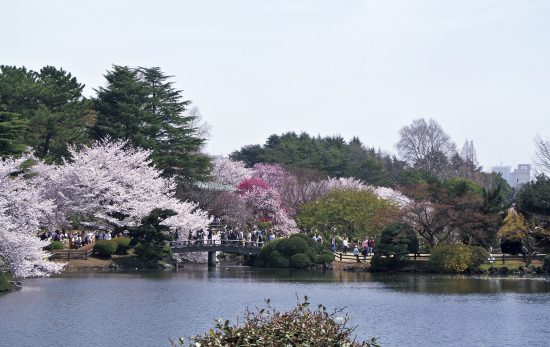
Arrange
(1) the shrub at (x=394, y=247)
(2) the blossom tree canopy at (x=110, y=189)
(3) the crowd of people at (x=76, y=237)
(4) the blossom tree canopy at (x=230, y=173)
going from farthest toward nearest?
(4) the blossom tree canopy at (x=230, y=173), (2) the blossom tree canopy at (x=110, y=189), (3) the crowd of people at (x=76, y=237), (1) the shrub at (x=394, y=247)

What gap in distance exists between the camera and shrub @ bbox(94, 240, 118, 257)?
2276 inches

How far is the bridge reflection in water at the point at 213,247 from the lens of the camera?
60.9 m

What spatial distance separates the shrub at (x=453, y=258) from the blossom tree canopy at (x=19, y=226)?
20551mm

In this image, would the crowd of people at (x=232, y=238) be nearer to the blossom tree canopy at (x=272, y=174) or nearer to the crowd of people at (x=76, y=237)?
the crowd of people at (x=76, y=237)

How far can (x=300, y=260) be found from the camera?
58.1 m

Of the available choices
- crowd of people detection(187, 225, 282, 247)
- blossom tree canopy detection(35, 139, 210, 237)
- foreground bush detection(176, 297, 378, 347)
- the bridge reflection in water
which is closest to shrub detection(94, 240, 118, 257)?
the bridge reflection in water

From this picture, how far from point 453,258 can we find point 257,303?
60.5ft

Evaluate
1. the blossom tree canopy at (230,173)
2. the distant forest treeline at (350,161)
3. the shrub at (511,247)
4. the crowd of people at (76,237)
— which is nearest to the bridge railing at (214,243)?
the crowd of people at (76,237)

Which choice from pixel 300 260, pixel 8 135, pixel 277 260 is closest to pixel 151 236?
pixel 277 260

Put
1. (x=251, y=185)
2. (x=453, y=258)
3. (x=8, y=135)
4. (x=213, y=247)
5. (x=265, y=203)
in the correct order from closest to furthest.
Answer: (x=8, y=135) → (x=453, y=258) → (x=213, y=247) → (x=265, y=203) → (x=251, y=185)

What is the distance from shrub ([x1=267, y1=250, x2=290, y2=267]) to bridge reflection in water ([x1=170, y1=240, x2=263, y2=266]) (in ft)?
6.70

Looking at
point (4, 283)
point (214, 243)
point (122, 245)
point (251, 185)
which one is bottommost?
point (4, 283)

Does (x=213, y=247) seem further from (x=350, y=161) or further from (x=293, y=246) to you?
(x=350, y=161)

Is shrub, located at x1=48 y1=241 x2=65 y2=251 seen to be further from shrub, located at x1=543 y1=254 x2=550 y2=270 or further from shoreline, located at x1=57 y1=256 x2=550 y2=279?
shrub, located at x1=543 y1=254 x2=550 y2=270
